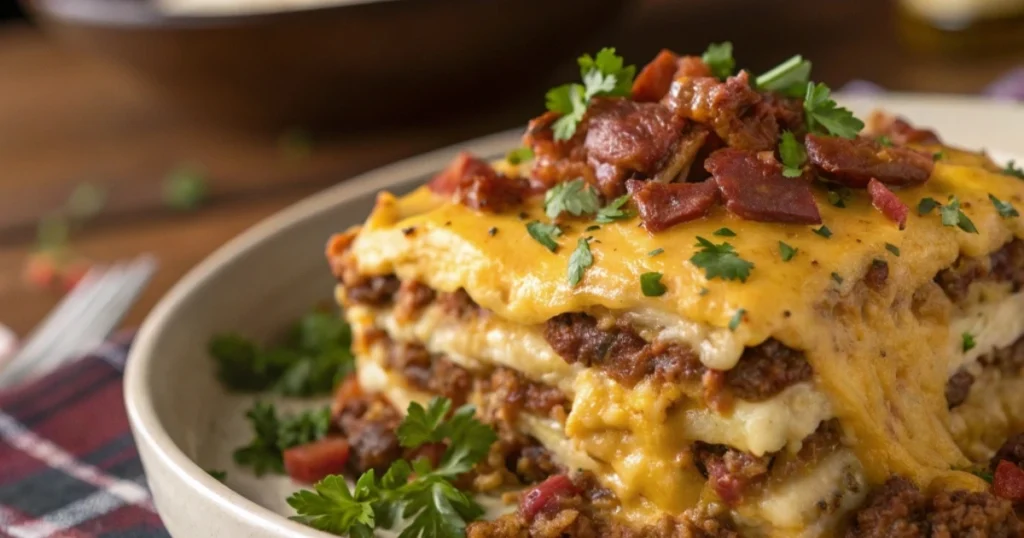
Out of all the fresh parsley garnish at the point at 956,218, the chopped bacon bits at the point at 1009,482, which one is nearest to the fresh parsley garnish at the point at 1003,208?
the fresh parsley garnish at the point at 956,218

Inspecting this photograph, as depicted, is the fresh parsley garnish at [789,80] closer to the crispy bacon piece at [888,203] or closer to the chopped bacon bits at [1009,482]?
the crispy bacon piece at [888,203]

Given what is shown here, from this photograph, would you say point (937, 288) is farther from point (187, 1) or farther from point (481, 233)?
point (187, 1)

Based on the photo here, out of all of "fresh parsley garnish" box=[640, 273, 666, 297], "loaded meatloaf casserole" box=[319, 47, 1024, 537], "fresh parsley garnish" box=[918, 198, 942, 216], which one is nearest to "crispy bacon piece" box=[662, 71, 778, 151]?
"loaded meatloaf casserole" box=[319, 47, 1024, 537]

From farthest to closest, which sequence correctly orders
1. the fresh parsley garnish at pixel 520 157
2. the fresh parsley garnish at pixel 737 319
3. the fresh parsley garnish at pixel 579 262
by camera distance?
the fresh parsley garnish at pixel 520 157 → the fresh parsley garnish at pixel 579 262 → the fresh parsley garnish at pixel 737 319

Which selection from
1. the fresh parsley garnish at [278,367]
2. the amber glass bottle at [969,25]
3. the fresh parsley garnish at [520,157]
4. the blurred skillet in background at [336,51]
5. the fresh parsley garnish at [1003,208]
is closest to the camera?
the fresh parsley garnish at [1003,208]

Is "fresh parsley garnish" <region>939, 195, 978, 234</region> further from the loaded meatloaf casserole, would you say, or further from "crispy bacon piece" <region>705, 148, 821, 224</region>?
"crispy bacon piece" <region>705, 148, 821, 224</region>

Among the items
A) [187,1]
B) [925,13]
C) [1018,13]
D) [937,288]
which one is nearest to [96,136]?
[187,1]
